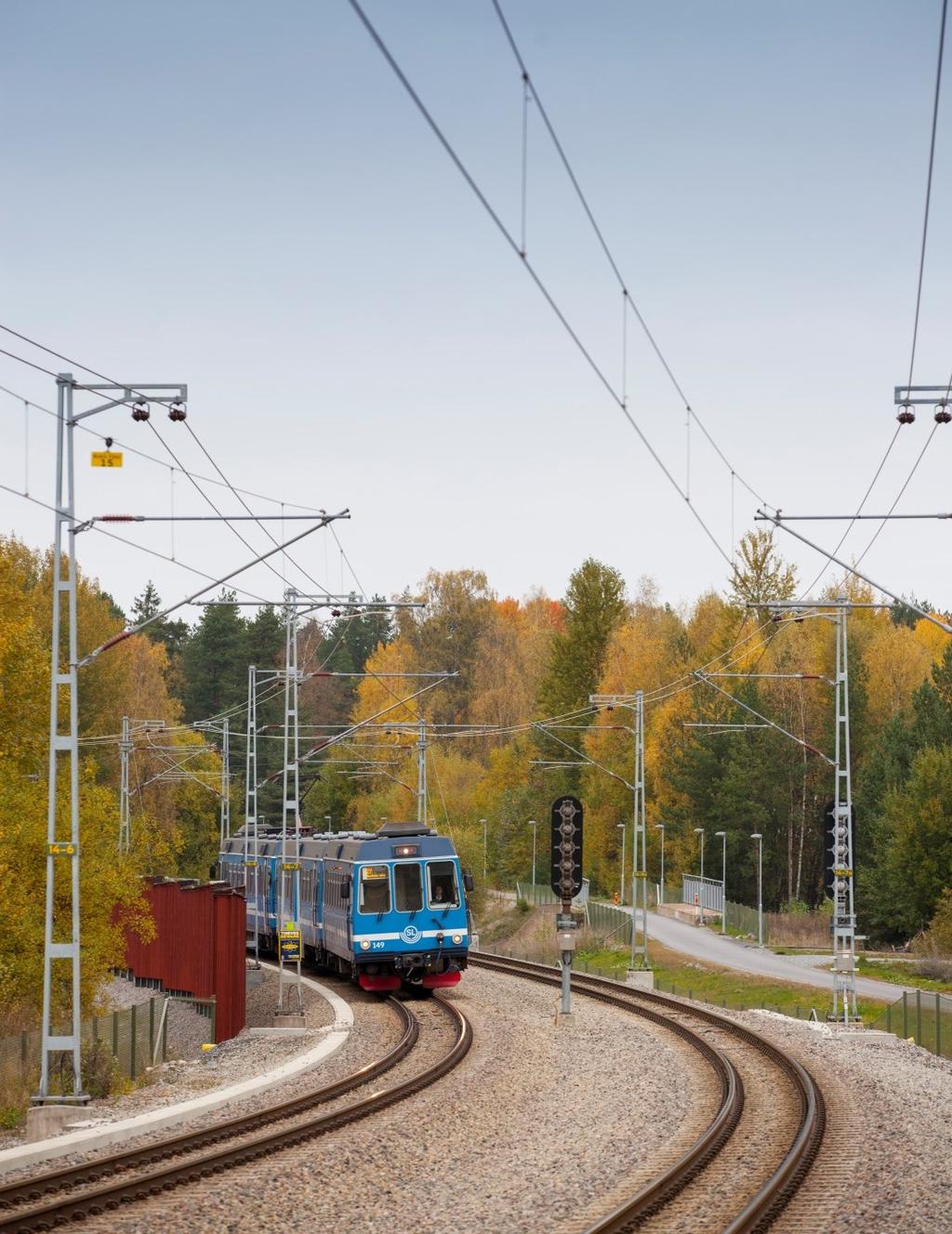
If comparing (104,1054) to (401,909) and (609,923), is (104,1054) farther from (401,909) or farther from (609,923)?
(609,923)

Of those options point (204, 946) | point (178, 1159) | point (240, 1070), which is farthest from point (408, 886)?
point (178, 1159)

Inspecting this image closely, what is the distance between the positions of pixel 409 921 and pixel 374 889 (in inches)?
43.3

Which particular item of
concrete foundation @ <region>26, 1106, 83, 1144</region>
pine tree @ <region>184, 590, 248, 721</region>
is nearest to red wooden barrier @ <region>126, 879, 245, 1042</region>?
concrete foundation @ <region>26, 1106, 83, 1144</region>

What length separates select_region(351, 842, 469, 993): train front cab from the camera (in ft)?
116

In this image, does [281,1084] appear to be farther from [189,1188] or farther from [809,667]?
[809,667]

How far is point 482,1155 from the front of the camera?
1673cm

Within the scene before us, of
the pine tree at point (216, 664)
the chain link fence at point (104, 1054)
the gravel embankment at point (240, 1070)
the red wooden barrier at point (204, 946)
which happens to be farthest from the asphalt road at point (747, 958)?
the pine tree at point (216, 664)

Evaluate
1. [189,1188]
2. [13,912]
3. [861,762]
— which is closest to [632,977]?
[13,912]

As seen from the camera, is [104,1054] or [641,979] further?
[641,979]

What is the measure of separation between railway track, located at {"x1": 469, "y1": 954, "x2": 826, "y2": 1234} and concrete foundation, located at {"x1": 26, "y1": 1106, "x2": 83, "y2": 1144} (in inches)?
296

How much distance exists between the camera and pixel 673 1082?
73.4 feet

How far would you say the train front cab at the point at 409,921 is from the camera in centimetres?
3544

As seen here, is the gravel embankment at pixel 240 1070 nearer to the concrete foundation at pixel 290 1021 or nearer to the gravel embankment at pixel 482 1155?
the concrete foundation at pixel 290 1021

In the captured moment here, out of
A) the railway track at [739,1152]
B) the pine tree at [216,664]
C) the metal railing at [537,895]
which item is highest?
the pine tree at [216,664]
